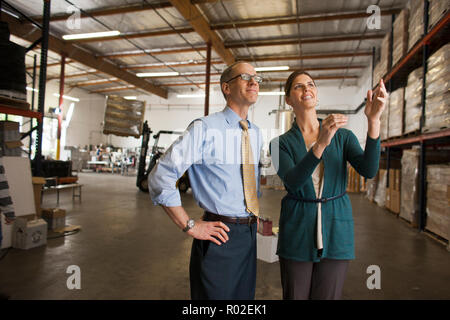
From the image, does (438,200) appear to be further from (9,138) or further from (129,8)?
(129,8)

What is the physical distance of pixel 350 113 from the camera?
14688mm

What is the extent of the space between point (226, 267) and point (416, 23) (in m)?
6.09

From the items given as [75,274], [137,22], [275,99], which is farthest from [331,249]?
[275,99]

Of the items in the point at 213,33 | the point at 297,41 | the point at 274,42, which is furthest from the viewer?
the point at 274,42

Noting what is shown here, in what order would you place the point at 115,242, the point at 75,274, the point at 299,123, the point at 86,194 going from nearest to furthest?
the point at 299,123 → the point at 75,274 → the point at 115,242 → the point at 86,194

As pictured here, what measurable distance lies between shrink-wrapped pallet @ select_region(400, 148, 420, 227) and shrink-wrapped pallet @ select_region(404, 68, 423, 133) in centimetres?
51

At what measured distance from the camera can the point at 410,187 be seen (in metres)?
5.47

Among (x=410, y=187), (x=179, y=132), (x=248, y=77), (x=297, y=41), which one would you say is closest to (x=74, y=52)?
(x=179, y=132)

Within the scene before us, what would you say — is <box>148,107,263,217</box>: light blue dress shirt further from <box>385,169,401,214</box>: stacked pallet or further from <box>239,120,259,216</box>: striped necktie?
<box>385,169,401,214</box>: stacked pallet

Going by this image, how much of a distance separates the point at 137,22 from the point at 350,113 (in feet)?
36.4

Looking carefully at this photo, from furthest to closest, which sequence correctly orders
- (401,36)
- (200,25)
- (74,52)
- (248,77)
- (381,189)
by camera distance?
(74,52)
(200,25)
(381,189)
(401,36)
(248,77)

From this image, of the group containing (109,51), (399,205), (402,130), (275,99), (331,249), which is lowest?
(399,205)

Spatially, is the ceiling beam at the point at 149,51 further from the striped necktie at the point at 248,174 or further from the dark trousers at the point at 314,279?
the dark trousers at the point at 314,279
